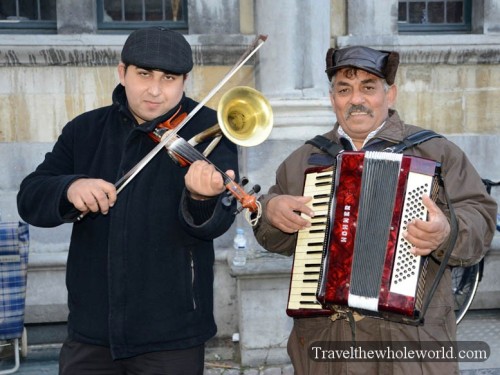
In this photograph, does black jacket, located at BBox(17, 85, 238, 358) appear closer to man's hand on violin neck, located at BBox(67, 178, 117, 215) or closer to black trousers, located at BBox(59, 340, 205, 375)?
black trousers, located at BBox(59, 340, 205, 375)

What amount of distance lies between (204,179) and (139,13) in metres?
4.08

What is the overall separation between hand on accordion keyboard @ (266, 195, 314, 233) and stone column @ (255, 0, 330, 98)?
293cm

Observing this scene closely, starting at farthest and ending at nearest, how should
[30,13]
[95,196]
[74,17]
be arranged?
[30,13] < [74,17] < [95,196]

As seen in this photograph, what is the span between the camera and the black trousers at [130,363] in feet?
11.0

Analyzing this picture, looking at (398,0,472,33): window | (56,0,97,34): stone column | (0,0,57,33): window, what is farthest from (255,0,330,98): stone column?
(0,0,57,33): window

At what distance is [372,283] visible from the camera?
3143 millimetres

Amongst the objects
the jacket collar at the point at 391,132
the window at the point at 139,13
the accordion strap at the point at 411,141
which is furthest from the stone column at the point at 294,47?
the accordion strap at the point at 411,141

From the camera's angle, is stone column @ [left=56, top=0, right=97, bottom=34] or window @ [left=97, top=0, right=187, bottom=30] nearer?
stone column @ [left=56, top=0, right=97, bottom=34]

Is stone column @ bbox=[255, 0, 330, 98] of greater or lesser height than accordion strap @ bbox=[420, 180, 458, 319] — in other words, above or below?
above

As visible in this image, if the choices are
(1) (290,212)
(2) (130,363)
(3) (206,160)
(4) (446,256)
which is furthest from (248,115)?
(2) (130,363)

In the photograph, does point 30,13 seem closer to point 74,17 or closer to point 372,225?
point 74,17

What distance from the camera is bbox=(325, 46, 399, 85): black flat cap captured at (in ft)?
11.1

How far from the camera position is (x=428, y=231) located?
3.00 m

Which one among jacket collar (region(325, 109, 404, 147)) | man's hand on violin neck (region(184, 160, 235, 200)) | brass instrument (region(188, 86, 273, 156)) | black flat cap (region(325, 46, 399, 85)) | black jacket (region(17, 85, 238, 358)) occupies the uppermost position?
black flat cap (region(325, 46, 399, 85))
